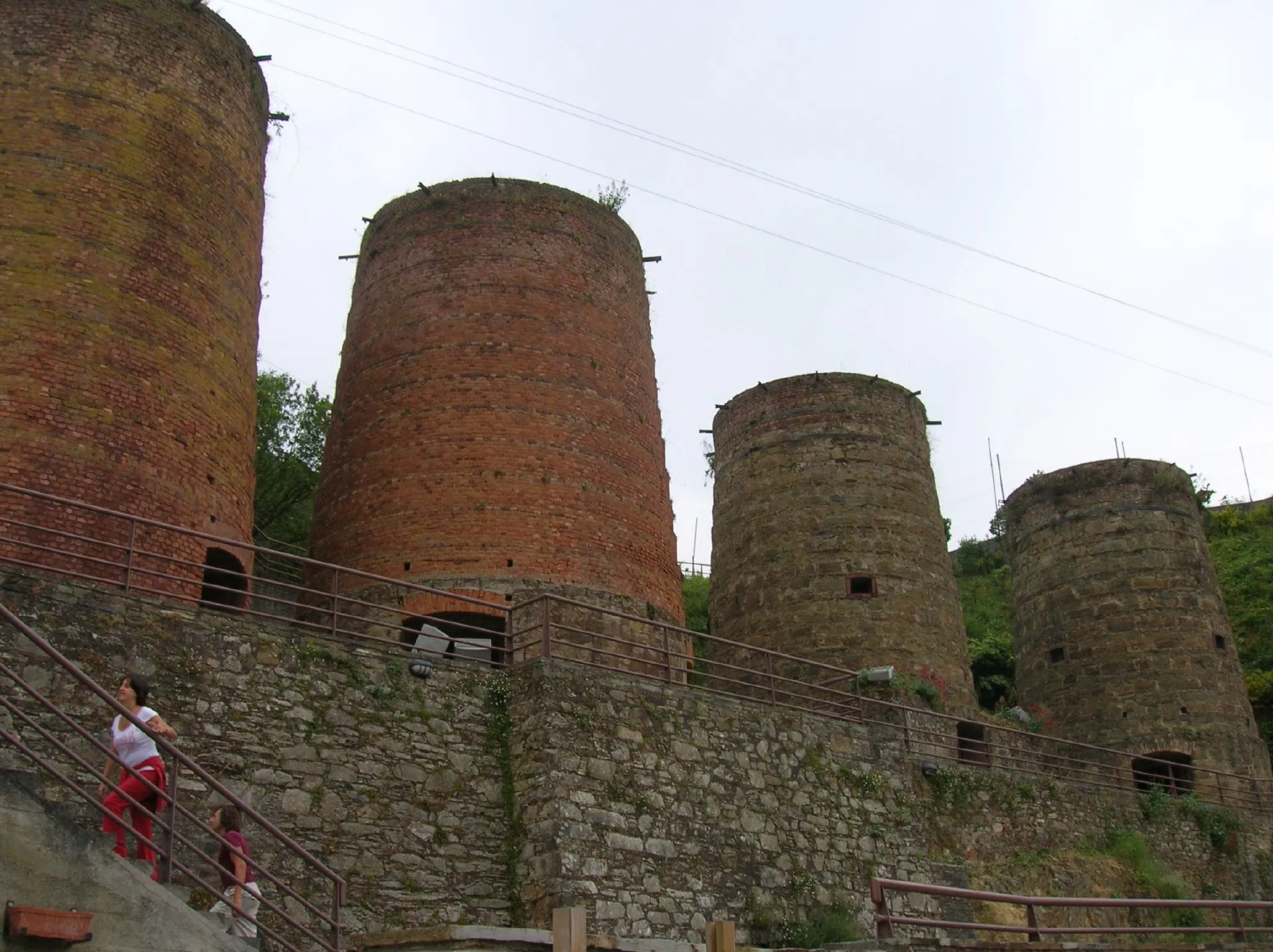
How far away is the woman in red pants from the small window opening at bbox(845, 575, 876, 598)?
14.3 metres

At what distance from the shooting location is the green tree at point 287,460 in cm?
2556

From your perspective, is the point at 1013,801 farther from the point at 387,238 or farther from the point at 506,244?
the point at 387,238

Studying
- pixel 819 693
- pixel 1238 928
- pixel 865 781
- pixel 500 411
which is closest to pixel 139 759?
pixel 865 781

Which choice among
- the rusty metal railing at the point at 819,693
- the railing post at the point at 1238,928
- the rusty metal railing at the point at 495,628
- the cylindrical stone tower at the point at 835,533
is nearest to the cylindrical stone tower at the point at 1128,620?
the rusty metal railing at the point at 819,693

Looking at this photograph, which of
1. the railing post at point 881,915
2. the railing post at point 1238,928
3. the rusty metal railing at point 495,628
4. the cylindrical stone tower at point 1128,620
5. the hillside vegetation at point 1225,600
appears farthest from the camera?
the hillside vegetation at point 1225,600

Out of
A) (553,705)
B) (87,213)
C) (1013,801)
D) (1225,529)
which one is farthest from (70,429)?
(1225,529)

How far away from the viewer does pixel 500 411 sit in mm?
17609

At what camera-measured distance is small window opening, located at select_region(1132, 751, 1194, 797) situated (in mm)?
23891

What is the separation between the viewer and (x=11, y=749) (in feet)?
30.9

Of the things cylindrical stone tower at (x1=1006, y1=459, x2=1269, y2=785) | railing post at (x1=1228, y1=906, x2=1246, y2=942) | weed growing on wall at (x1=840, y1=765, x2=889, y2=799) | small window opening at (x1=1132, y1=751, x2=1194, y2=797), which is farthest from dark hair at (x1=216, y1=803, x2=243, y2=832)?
cylindrical stone tower at (x1=1006, y1=459, x2=1269, y2=785)

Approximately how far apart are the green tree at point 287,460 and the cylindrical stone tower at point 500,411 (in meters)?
6.91

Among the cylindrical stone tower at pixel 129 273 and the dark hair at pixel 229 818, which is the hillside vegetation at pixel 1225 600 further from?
the dark hair at pixel 229 818

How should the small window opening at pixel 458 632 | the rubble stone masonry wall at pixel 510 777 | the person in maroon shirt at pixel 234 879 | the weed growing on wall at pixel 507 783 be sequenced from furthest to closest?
1. the small window opening at pixel 458 632
2. the weed growing on wall at pixel 507 783
3. the rubble stone masonry wall at pixel 510 777
4. the person in maroon shirt at pixel 234 879

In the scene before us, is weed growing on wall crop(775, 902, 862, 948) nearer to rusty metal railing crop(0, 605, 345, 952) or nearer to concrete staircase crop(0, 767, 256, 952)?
rusty metal railing crop(0, 605, 345, 952)
